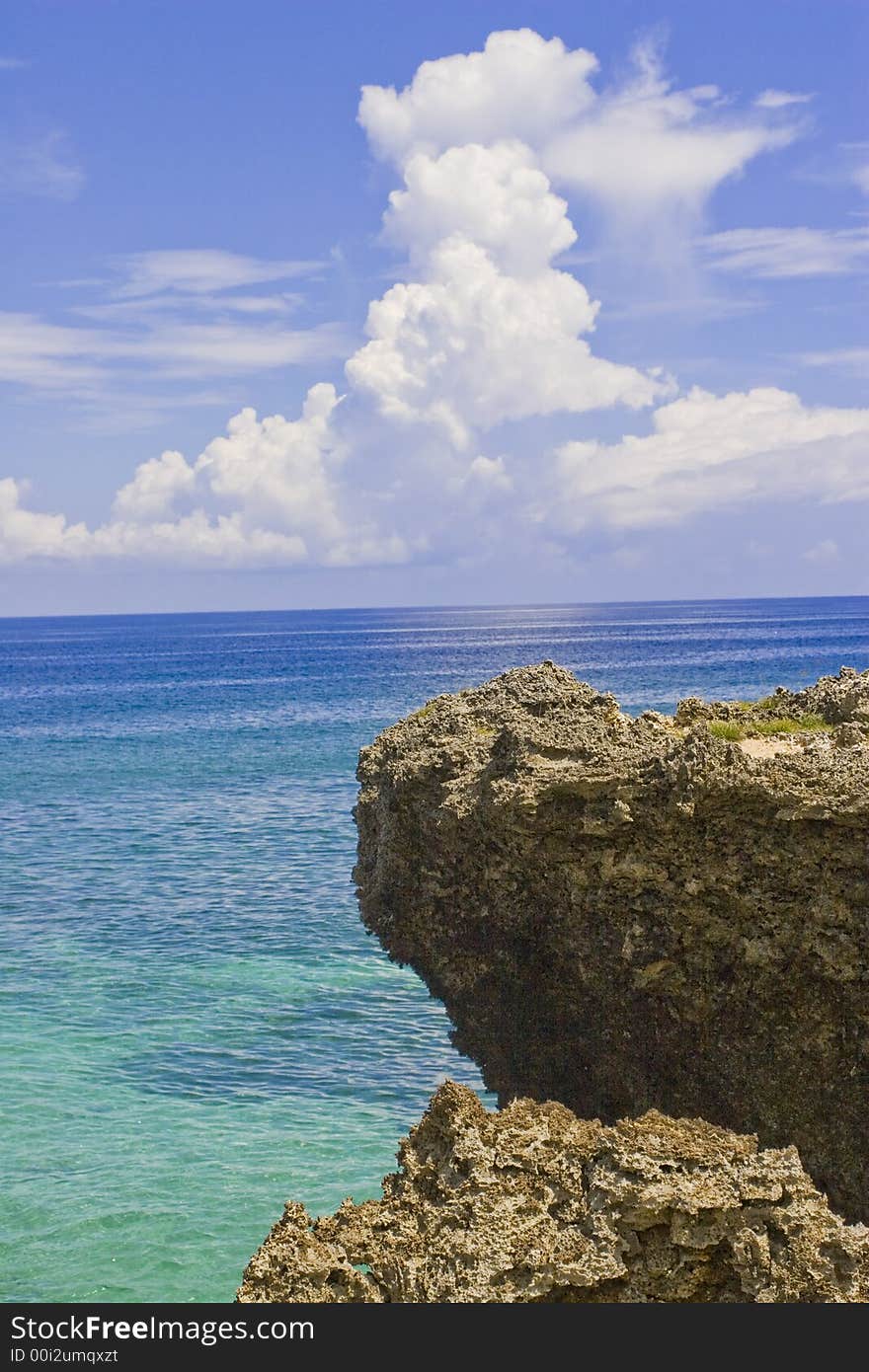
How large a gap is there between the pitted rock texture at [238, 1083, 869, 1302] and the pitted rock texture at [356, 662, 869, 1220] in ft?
9.45

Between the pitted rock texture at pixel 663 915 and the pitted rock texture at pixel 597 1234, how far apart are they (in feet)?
9.45

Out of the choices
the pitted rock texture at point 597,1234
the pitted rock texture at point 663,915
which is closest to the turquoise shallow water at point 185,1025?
the pitted rock texture at point 663,915

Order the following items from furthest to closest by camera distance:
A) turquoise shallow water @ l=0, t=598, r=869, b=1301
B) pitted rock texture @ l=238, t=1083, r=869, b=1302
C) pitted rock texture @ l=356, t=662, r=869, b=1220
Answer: turquoise shallow water @ l=0, t=598, r=869, b=1301 < pitted rock texture @ l=356, t=662, r=869, b=1220 < pitted rock texture @ l=238, t=1083, r=869, b=1302

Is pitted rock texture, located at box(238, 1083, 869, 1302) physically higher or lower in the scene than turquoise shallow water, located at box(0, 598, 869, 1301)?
higher

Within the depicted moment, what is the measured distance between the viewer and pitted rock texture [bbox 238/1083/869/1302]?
262 inches

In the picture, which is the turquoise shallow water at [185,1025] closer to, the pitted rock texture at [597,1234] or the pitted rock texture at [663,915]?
the pitted rock texture at [663,915]

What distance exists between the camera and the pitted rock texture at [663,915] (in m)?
9.55

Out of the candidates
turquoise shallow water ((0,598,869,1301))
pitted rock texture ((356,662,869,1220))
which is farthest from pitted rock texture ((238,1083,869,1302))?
turquoise shallow water ((0,598,869,1301))

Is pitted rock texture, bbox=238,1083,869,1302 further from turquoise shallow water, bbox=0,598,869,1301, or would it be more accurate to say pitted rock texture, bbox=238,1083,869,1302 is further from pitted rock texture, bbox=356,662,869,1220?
turquoise shallow water, bbox=0,598,869,1301

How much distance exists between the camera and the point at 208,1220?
47.6 ft

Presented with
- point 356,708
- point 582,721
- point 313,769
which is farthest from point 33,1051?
point 356,708

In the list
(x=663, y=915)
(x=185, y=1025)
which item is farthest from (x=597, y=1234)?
(x=185, y=1025)

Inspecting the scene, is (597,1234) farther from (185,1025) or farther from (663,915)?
(185,1025)

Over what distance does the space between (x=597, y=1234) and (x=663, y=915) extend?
3.61 m
